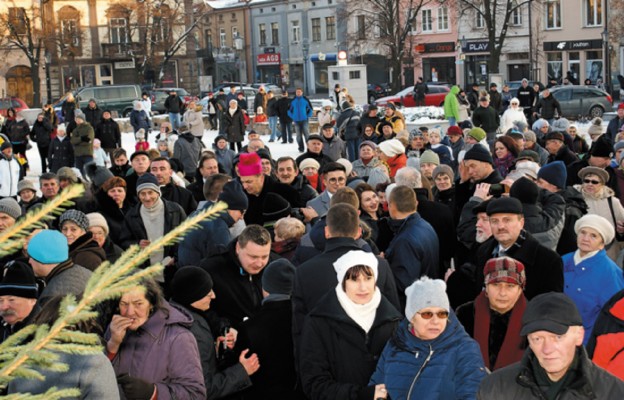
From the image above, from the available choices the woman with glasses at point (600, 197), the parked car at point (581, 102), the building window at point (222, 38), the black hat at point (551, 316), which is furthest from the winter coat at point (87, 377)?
the building window at point (222, 38)

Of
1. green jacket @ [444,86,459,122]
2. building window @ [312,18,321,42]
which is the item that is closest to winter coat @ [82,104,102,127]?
green jacket @ [444,86,459,122]

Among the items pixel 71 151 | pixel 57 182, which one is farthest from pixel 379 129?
pixel 57 182

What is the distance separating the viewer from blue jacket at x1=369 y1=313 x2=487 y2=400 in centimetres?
411

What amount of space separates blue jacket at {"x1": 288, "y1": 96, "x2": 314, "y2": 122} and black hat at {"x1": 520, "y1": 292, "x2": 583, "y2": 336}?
19875mm

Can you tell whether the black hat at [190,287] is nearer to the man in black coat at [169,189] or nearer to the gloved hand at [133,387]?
the gloved hand at [133,387]

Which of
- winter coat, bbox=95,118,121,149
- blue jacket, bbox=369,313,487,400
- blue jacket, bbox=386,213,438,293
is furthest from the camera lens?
winter coat, bbox=95,118,121,149

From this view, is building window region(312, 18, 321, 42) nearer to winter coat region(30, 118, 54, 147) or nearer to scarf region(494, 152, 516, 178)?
winter coat region(30, 118, 54, 147)

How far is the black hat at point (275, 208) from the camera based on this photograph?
7.41m

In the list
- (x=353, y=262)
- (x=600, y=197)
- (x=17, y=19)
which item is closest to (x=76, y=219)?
(x=353, y=262)

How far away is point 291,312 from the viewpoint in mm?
4980

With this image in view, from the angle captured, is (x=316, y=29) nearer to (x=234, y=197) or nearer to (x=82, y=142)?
(x=82, y=142)

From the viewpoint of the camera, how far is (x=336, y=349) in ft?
14.7

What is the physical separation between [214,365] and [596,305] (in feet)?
8.55

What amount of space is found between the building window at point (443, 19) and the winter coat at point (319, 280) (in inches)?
2084
